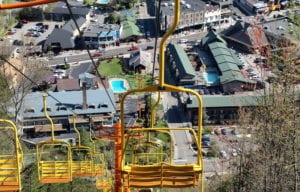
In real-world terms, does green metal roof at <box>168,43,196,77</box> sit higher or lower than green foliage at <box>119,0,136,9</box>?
lower

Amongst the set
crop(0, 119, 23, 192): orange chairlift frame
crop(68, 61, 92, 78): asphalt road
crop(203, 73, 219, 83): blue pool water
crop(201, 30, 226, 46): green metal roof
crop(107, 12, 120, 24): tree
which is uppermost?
crop(107, 12, 120, 24): tree

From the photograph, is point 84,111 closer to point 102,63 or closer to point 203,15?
point 102,63

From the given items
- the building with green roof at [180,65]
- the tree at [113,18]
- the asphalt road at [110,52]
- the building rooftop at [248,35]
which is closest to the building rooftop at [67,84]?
the asphalt road at [110,52]

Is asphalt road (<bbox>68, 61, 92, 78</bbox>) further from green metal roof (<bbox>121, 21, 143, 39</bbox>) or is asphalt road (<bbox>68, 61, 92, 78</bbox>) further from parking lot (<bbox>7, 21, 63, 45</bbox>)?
green metal roof (<bbox>121, 21, 143, 39</bbox>)

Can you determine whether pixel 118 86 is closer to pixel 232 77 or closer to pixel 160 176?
pixel 232 77

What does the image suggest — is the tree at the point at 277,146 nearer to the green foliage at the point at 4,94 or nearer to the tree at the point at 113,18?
the green foliage at the point at 4,94

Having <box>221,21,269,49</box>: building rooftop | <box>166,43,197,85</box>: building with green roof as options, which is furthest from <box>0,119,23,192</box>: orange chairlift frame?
<box>221,21,269,49</box>: building rooftop

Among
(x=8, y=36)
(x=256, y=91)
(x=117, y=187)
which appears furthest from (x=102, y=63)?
(x=117, y=187)
